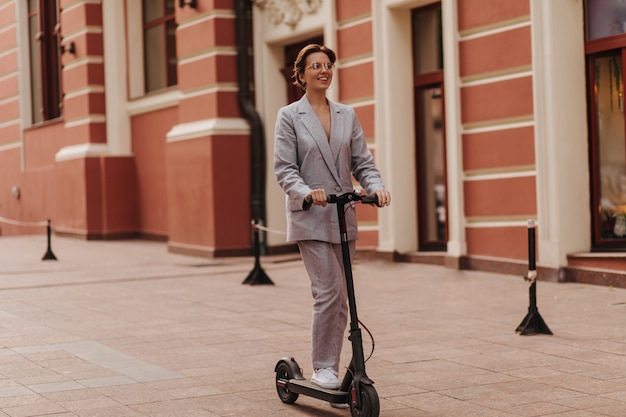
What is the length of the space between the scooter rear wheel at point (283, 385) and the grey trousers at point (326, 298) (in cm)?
24

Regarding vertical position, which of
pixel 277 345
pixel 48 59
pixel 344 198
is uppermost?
pixel 48 59

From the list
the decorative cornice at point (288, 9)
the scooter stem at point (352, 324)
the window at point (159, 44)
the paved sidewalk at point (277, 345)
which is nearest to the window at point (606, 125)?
the paved sidewalk at point (277, 345)

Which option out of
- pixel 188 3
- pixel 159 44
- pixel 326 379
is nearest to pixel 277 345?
pixel 326 379

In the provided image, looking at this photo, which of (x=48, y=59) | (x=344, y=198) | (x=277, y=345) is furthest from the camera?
(x=48, y=59)

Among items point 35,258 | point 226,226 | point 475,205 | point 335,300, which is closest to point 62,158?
point 35,258

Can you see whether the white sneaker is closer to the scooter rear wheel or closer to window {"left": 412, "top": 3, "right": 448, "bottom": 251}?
the scooter rear wheel

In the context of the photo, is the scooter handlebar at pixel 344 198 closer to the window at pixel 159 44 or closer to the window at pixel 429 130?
the window at pixel 429 130

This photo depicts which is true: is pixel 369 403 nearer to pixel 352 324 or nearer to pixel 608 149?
pixel 352 324

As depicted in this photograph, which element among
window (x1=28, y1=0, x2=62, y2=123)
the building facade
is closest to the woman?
the building facade

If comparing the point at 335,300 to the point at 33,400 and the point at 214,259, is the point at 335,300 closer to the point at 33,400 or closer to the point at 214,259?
the point at 33,400

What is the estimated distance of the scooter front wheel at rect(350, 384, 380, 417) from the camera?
557cm

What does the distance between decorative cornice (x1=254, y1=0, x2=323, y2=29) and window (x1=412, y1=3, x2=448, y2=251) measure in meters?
1.84

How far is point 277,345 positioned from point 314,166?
259cm

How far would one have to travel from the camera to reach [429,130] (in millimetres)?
14516
